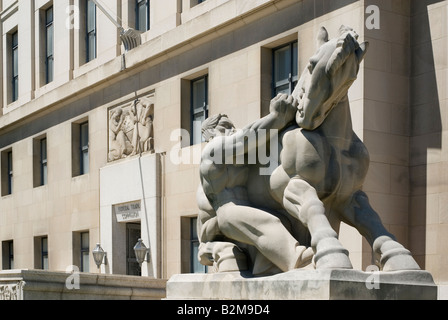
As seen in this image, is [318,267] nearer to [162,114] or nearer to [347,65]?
[347,65]

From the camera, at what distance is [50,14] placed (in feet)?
105

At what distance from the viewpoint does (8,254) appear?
111ft

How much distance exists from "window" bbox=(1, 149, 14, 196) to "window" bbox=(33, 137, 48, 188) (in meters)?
2.91

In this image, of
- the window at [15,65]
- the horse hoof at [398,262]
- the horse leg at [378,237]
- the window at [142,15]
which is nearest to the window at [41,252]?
the window at [15,65]

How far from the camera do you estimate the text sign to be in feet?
80.4

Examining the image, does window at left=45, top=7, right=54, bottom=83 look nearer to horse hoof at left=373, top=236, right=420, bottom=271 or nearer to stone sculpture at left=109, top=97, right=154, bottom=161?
stone sculpture at left=109, top=97, right=154, bottom=161

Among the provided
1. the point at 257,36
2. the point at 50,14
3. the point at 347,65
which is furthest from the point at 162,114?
the point at 347,65

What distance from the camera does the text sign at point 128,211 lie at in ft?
80.4

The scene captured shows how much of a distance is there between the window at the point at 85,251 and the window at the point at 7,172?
7.59 m

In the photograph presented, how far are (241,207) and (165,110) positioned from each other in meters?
15.9

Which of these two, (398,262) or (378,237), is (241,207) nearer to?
(378,237)

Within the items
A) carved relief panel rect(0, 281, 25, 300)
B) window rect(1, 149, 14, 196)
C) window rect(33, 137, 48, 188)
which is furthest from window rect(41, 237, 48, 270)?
carved relief panel rect(0, 281, 25, 300)

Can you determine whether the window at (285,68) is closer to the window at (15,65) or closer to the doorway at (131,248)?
the doorway at (131,248)
